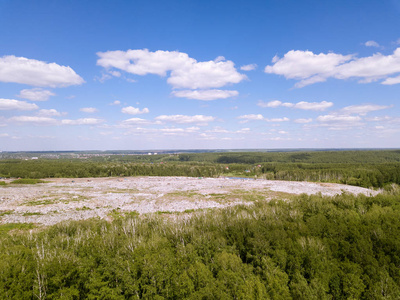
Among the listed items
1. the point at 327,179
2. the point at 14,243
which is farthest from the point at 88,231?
the point at 327,179

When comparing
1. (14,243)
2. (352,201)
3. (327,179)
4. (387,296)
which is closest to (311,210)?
(352,201)

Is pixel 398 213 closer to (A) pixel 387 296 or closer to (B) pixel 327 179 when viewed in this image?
(A) pixel 387 296

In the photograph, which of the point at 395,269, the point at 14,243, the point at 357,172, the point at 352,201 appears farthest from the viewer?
the point at 357,172

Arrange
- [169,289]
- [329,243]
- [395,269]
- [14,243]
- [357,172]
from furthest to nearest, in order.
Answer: [357,172] < [329,243] < [14,243] < [395,269] < [169,289]

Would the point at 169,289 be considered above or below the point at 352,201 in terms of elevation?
below

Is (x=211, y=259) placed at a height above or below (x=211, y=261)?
above

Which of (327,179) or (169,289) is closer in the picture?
(169,289)

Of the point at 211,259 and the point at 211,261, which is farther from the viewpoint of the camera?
the point at 211,261
